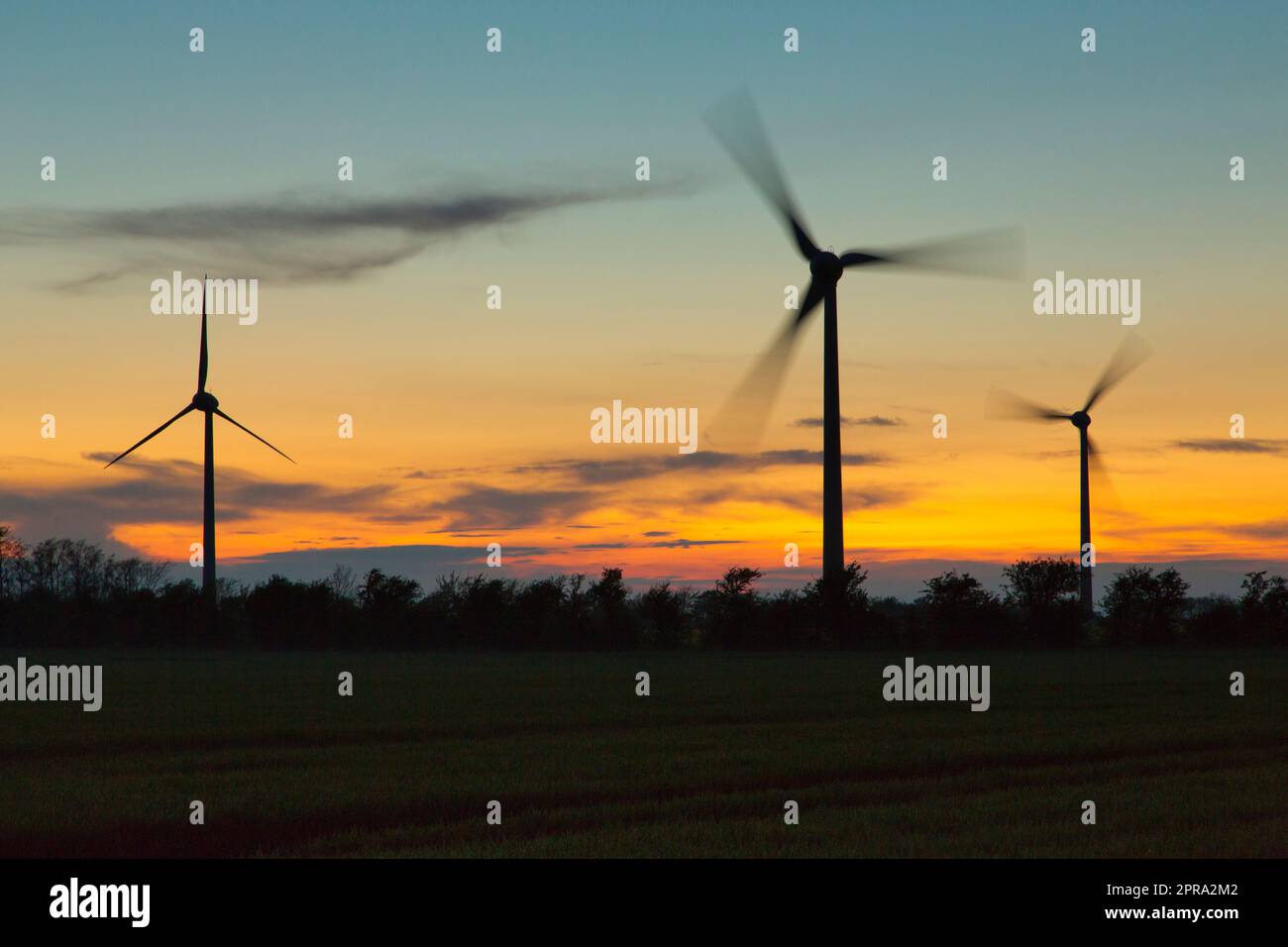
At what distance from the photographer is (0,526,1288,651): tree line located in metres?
108

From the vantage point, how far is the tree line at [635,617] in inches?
4264

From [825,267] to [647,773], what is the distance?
5455cm

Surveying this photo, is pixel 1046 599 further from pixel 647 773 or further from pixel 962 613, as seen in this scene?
pixel 647 773

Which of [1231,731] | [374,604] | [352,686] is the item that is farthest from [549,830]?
[374,604]

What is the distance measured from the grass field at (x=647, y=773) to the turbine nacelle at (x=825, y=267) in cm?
3051

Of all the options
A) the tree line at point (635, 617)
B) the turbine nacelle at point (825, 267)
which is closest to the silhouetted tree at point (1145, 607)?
the tree line at point (635, 617)

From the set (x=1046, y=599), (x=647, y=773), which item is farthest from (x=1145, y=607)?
(x=647, y=773)

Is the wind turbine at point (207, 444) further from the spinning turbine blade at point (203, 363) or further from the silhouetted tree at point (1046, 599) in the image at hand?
the silhouetted tree at point (1046, 599)

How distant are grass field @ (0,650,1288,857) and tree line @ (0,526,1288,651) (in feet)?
172

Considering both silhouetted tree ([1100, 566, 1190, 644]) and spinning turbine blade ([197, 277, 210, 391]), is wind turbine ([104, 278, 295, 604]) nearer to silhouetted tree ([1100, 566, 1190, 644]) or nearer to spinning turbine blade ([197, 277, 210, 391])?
spinning turbine blade ([197, 277, 210, 391])

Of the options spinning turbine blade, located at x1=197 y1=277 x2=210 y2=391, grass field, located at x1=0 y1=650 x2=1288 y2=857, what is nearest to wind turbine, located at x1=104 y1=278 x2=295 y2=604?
spinning turbine blade, located at x1=197 y1=277 x2=210 y2=391

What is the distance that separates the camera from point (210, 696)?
5175 cm

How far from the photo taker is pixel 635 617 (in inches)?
4828
